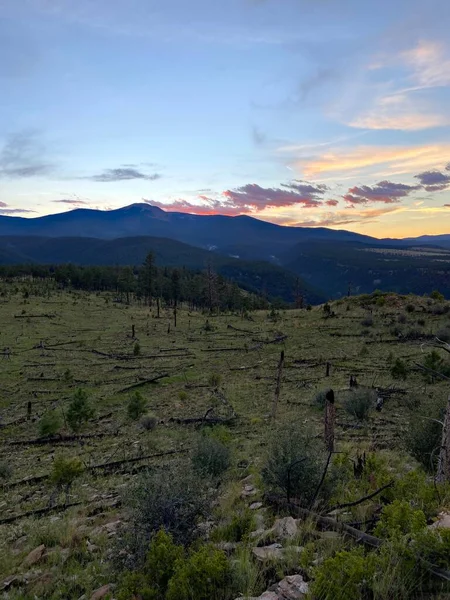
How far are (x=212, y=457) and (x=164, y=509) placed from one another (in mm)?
3985

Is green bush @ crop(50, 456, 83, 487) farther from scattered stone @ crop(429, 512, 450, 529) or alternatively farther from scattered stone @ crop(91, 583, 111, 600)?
scattered stone @ crop(429, 512, 450, 529)

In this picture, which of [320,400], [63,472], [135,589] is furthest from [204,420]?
[135,589]

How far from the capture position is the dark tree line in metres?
86.2

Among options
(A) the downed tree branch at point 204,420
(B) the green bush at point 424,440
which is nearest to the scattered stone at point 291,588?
(B) the green bush at point 424,440

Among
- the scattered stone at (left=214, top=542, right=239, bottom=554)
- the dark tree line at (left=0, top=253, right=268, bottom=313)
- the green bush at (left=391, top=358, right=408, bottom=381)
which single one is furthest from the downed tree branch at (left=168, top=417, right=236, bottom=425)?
the dark tree line at (left=0, top=253, right=268, bottom=313)

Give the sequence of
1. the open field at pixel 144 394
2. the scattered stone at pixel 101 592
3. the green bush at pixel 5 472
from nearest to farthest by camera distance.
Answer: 1. the scattered stone at pixel 101 592
2. the open field at pixel 144 394
3. the green bush at pixel 5 472

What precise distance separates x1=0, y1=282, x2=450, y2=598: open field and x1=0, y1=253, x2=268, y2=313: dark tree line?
27.9 m

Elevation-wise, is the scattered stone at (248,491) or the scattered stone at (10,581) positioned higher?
the scattered stone at (10,581)

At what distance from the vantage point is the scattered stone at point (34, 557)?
6746 mm

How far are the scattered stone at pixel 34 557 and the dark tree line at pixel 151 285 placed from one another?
239 feet

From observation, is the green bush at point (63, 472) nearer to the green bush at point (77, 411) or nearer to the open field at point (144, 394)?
the open field at point (144, 394)

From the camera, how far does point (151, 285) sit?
85062 mm

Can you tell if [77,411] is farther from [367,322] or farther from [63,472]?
[367,322]

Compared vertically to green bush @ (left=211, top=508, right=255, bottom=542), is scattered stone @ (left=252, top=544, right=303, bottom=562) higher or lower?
higher
